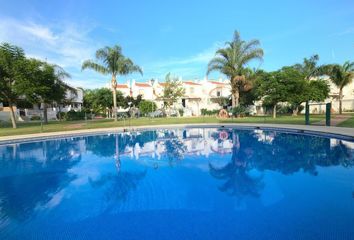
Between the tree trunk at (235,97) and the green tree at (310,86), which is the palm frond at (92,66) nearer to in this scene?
the tree trunk at (235,97)

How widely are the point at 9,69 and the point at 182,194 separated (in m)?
20.5

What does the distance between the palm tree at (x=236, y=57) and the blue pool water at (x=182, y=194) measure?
14527 millimetres

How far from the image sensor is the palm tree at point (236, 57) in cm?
2209

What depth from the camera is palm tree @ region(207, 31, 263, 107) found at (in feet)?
72.5

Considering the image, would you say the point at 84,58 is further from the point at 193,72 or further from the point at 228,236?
the point at 193,72

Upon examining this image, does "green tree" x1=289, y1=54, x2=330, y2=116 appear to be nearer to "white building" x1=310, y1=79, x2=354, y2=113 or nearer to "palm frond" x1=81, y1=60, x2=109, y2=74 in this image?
"white building" x1=310, y1=79, x2=354, y2=113

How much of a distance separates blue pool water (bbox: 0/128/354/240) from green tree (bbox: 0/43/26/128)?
12399 millimetres

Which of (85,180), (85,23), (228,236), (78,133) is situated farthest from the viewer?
(85,23)

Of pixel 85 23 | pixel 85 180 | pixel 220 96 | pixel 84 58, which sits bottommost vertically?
pixel 85 180

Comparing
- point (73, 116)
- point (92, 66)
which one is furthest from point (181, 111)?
point (73, 116)

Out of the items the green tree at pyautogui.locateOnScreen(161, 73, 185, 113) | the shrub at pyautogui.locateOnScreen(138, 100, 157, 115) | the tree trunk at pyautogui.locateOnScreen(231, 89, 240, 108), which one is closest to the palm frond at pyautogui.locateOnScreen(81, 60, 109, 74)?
the shrub at pyautogui.locateOnScreen(138, 100, 157, 115)

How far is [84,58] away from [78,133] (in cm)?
1164

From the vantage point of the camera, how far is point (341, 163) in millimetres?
6867

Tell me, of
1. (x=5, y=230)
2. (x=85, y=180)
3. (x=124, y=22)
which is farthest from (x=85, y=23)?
(x=5, y=230)
